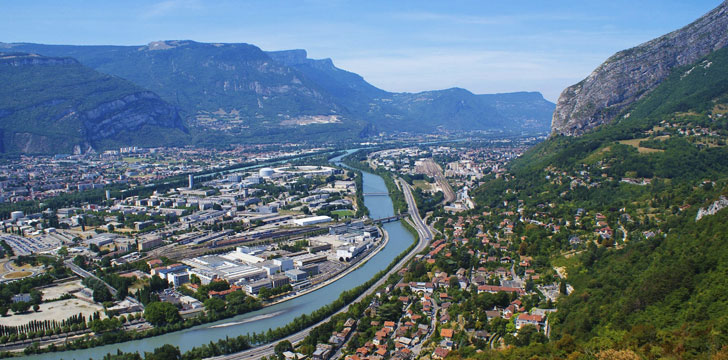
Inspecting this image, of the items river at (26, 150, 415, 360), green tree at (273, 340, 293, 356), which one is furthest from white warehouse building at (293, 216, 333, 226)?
green tree at (273, 340, 293, 356)

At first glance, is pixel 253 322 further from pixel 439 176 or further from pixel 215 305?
pixel 439 176

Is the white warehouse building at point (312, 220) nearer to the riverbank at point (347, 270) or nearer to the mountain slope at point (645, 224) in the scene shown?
the riverbank at point (347, 270)

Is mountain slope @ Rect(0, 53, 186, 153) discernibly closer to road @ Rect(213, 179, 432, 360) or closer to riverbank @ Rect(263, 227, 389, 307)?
road @ Rect(213, 179, 432, 360)

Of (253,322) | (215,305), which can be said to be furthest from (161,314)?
(253,322)

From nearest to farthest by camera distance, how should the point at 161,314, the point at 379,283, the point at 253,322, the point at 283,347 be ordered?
the point at 283,347
the point at 161,314
the point at 253,322
the point at 379,283

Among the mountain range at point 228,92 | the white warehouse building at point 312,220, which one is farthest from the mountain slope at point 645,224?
the mountain range at point 228,92

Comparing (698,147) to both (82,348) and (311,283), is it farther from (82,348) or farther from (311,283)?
(82,348)
